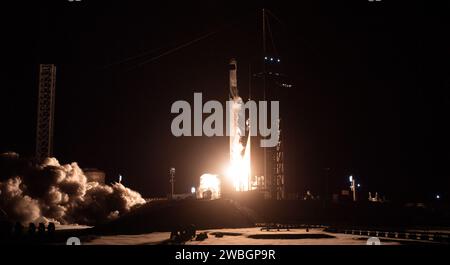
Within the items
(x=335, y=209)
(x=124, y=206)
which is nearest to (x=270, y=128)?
(x=335, y=209)

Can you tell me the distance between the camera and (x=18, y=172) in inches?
2167

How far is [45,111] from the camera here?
58.6 metres

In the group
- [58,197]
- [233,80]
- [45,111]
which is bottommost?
[58,197]

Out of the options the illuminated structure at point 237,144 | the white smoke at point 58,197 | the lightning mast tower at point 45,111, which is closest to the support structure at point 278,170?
the illuminated structure at point 237,144

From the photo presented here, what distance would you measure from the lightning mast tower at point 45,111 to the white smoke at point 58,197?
2.60 m

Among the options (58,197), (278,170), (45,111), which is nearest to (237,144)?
(278,170)

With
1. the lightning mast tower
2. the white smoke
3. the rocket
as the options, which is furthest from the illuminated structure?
the lightning mast tower

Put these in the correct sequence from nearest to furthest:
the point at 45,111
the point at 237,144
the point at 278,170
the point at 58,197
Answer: the point at 58,197 → the point at 45,111 → the point at 278,170 → the point at 237,144

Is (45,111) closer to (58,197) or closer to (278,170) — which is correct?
(58,197)

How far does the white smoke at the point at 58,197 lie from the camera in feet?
168

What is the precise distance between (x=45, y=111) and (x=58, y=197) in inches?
434

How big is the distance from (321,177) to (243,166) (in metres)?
18.1

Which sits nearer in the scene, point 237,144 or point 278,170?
point 278,170
